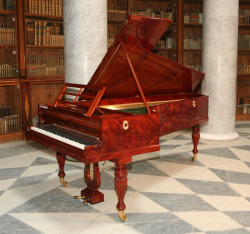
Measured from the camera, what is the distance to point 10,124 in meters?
5.78

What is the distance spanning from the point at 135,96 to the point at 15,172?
155 cm

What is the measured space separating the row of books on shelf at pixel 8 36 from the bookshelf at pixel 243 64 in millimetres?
3948

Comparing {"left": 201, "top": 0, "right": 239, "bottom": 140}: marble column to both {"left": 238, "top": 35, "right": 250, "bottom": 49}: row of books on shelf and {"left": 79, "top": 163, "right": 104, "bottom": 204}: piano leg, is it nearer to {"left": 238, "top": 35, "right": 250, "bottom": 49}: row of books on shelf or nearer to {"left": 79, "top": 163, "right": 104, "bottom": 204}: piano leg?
{"left": 238, "top": 35, "right": 250, "bottom": 49}: row of books on shelf

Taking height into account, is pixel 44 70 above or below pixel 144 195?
above

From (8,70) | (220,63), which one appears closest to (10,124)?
(8,70)

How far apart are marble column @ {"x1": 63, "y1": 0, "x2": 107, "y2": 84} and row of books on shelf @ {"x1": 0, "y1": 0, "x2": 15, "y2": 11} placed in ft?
5.23

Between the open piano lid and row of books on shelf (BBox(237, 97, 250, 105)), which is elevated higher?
the open piano lid

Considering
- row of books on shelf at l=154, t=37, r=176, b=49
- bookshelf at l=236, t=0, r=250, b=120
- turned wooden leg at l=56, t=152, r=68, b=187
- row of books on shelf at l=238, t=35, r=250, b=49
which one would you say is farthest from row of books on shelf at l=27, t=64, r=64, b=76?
row of books on shelf at l=238, t=35, r=250, b=49

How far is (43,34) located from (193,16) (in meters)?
2.68

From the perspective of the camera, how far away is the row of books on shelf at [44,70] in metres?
5.88

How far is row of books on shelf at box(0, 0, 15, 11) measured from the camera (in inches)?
219

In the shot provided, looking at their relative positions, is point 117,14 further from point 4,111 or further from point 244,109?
point 244,109

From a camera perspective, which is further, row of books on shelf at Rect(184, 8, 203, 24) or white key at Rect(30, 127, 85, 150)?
row of books on shelf at Rect(184, 8, 203, 24)

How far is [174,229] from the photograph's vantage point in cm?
276
